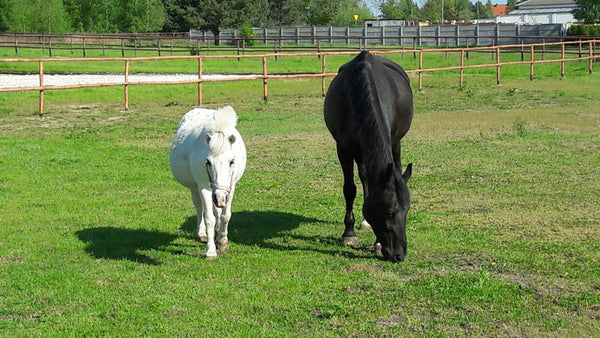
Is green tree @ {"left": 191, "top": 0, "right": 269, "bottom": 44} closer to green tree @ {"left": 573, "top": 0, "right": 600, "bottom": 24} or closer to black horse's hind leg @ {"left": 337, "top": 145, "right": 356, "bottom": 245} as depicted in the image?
green tree @ {"left": 573, "top": 0, "right": 600, "bottom": 24}

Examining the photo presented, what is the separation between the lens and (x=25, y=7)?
66.0 m

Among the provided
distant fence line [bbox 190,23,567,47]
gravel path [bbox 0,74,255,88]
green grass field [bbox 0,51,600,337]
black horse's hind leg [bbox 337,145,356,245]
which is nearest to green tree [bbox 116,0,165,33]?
distant fence line [bbox 190,23,567,47]

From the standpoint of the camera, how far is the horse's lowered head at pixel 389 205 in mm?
5715

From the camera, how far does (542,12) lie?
11175 cm

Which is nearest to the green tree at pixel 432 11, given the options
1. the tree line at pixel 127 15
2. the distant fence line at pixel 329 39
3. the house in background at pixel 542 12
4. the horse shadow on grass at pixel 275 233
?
the house in background at pixel 542 12

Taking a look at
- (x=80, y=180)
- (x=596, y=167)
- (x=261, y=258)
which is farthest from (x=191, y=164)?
(x=596, y=167)

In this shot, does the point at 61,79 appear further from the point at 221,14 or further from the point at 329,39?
the point at 221,14

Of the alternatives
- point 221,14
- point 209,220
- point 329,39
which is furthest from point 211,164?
point 221,14

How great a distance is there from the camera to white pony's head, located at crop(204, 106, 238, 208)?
577 cm

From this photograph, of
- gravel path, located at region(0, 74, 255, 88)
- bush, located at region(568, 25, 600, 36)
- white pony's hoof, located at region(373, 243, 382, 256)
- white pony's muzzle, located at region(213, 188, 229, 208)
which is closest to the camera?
white pony's muzzle, located at region(213, 188, 229, 208)

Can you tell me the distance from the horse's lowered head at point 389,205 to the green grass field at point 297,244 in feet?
1.08

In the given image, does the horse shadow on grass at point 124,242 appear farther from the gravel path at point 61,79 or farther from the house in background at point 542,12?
the house in background at point 542,12

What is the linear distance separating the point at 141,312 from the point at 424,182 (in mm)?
5547

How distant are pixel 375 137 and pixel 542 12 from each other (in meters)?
115
